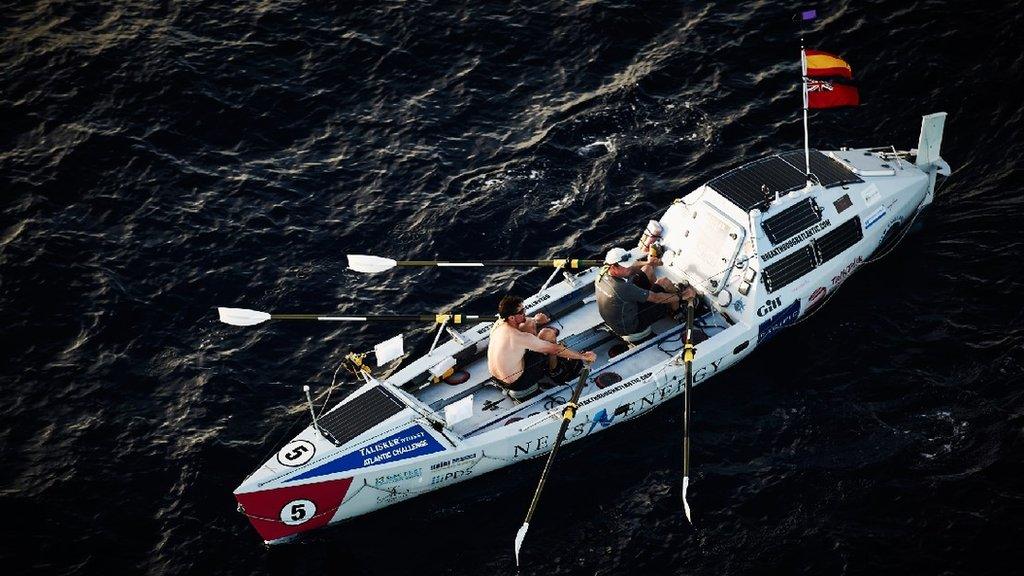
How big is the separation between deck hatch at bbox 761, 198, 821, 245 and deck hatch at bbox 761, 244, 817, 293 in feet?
1.38

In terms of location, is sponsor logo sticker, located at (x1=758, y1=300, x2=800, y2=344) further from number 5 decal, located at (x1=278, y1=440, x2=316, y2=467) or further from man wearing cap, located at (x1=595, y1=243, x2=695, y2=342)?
number 5 decal, located at (x1=278, y1=440, x2=316, y2=467)

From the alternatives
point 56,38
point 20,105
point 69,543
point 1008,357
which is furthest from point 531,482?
point 56,38

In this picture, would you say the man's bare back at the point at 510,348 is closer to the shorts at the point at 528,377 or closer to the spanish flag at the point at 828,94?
the shorts at the point at 528,377

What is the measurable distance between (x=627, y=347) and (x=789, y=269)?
11.9 feet

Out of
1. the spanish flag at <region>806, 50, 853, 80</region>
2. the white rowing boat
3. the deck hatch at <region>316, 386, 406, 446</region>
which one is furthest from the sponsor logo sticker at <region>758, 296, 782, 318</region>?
the deck hatch at <region>316, 386, 406, 446</region>

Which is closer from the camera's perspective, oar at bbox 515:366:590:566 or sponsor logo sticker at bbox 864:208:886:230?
oar at bbox 515:366:590:566

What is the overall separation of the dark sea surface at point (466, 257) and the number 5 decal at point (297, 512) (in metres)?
0.72

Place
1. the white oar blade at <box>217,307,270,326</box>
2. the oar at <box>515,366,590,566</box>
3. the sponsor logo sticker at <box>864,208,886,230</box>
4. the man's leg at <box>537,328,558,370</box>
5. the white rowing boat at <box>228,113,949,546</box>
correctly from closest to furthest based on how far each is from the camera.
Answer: the oar at <box>515,366,590,566</box>
the white rowing boat at <box>228,113,949,546</box>
the man's leg at <box>537,328,558,370</box>
the white oar blade at <box>217,307,270,326</box>
the sponsor logo sticker at <box>864,208,886,230</box>

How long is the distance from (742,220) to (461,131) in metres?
9.45

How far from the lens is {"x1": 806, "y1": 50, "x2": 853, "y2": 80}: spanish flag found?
18234 mm

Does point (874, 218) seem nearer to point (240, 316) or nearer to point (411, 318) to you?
point (411, 318)

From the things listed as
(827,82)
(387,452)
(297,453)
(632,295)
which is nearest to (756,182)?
(827,82)

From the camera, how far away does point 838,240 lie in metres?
18.7

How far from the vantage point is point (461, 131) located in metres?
24.6
